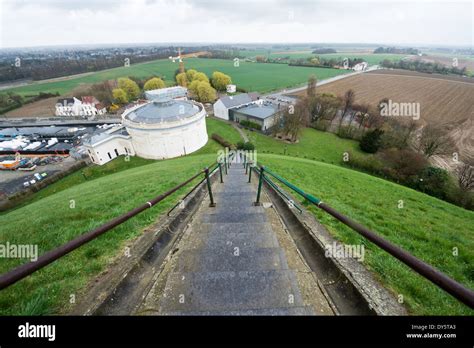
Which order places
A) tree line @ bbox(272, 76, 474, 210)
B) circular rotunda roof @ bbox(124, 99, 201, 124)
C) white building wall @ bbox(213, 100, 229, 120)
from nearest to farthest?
tree line @ bbox(272, 76, 474, 210) < circular rotunda roof @ bbox(124, 99, 201, 124) < white building wall @ bbox(213, 100, 229, 120)

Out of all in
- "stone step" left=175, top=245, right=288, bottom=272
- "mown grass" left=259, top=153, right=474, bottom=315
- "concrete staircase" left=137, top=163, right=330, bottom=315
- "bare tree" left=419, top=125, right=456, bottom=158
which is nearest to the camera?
"concrete staircase" left=137, top=163, right=330, bottom=315

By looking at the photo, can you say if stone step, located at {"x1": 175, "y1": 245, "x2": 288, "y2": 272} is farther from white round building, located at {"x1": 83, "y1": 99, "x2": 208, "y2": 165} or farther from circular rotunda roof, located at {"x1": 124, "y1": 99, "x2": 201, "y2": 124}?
circular rotunda roof, located at {"x1": 124, "y1": 99, "x2": 201, "y2": 124}

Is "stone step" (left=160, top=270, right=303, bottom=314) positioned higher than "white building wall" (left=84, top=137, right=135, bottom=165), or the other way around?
"stone step" (left=160, top=270, right=303, bottom=314)

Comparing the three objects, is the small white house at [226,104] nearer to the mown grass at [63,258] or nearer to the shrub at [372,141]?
the shrub at [372,141]

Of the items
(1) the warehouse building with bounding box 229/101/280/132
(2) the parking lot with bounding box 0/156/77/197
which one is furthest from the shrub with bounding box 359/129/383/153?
(2) the parking lot with bounding box 0/156/77/197

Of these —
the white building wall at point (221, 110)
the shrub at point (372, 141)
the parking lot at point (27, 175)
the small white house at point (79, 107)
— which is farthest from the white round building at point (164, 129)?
the small white house at point (79, 107)
